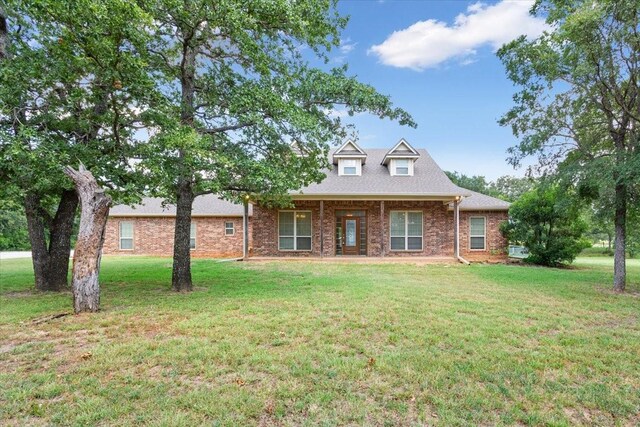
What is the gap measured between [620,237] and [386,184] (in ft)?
29.4

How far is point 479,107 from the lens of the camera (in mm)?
17062

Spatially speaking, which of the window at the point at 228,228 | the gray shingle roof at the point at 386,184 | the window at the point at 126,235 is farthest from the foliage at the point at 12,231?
the gray shingle roof at the point at 386,184

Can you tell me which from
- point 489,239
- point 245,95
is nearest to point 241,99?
point 245,95

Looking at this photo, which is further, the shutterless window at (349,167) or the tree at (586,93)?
the shutterless window at (349,167)

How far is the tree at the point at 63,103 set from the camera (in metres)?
5.81

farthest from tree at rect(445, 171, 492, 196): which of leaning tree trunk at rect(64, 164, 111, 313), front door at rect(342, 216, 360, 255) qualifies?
leaning tree trunk at rect(64, 164, 111, 313)

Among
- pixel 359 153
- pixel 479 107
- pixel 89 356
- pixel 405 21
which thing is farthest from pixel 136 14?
pixel 479 107

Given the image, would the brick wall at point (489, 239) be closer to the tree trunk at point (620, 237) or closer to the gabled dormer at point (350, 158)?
the gabled dormer at point (350, 158)

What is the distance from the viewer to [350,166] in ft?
56.6

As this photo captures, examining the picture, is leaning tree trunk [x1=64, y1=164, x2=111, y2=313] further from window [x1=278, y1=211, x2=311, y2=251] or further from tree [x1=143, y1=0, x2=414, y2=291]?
window [x1=278, y1=211, x2=311, y2=251]

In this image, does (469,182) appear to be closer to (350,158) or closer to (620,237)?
(350,158)

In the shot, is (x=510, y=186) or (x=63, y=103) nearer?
(x=63, y=103)

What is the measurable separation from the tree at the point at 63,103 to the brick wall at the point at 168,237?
10.2 metres

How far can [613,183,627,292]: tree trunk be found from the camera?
28.2ft
